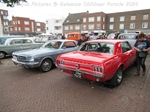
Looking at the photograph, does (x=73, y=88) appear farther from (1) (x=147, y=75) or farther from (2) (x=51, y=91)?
(1) (x=147, y=75)

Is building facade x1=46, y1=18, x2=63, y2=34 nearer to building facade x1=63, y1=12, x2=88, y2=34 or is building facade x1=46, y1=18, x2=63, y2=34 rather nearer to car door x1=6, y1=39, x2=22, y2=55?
building facade x1=63, y1=12, x2=88, y2=34

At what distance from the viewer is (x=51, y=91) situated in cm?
371

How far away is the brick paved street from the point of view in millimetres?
2866

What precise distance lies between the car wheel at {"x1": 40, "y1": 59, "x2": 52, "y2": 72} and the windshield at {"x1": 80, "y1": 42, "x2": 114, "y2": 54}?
1918 millimetres

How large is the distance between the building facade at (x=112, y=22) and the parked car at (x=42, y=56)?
32.5 meters

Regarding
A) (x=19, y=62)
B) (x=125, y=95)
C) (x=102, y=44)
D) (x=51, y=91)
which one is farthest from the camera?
(x=19, y=62)

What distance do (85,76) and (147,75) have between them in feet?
10.4

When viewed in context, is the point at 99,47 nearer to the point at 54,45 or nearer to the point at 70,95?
the point at 70,95

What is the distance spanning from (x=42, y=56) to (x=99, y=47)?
2619mm

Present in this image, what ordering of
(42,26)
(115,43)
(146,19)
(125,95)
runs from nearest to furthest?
(125,95), (115,43), (146,19), (42,26)

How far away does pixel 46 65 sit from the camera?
558 centimetres

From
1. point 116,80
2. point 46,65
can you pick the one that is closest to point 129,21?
point 46,65

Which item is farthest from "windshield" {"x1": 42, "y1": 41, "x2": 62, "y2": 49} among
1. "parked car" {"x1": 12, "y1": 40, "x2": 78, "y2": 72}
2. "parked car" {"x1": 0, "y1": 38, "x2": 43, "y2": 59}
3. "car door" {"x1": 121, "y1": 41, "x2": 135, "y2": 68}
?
"parked car" {"x1": 0, "y1": 38, "x2": 43, "y2": 59}

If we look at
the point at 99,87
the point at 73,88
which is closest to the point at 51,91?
the point at 73,88
